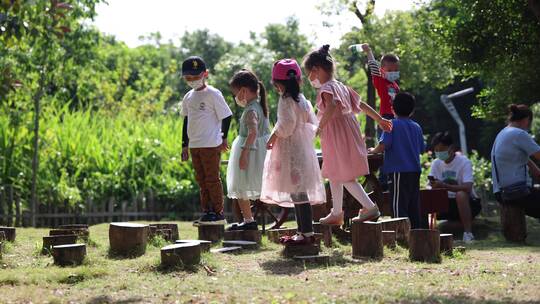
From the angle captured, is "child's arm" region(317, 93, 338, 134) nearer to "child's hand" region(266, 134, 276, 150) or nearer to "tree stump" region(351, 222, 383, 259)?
"child's hand" region(266, 134, 276, 150)

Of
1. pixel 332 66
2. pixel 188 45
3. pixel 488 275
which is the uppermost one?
pixel 188 45

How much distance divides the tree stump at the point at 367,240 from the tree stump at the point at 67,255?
2.20 m

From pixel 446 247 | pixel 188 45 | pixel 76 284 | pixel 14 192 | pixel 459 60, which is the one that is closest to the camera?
pixel 76 284

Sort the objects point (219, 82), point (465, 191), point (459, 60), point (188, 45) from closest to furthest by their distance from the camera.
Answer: point (465, 191) → point (459, 60) → point (219, 82) → point (188, 45)

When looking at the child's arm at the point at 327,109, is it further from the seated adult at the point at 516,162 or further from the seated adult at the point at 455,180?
the seated adult at the point at 455,180

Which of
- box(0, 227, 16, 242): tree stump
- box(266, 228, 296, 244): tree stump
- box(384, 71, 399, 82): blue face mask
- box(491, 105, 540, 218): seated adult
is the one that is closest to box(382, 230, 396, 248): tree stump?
box(266, 228, 296, 244): tree stump

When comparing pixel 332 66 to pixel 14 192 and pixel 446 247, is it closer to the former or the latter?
pixel 446 247

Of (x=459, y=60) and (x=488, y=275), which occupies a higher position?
(x=459, y=60)

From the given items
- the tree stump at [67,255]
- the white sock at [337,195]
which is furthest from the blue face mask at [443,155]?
the tree stump at [67,255]

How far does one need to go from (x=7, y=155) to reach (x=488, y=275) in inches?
415

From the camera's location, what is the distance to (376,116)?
7070 millimetres

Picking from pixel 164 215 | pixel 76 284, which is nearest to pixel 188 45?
pixel 164 215

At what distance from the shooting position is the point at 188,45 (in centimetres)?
6291

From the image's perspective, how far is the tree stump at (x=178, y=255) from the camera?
5.94m
